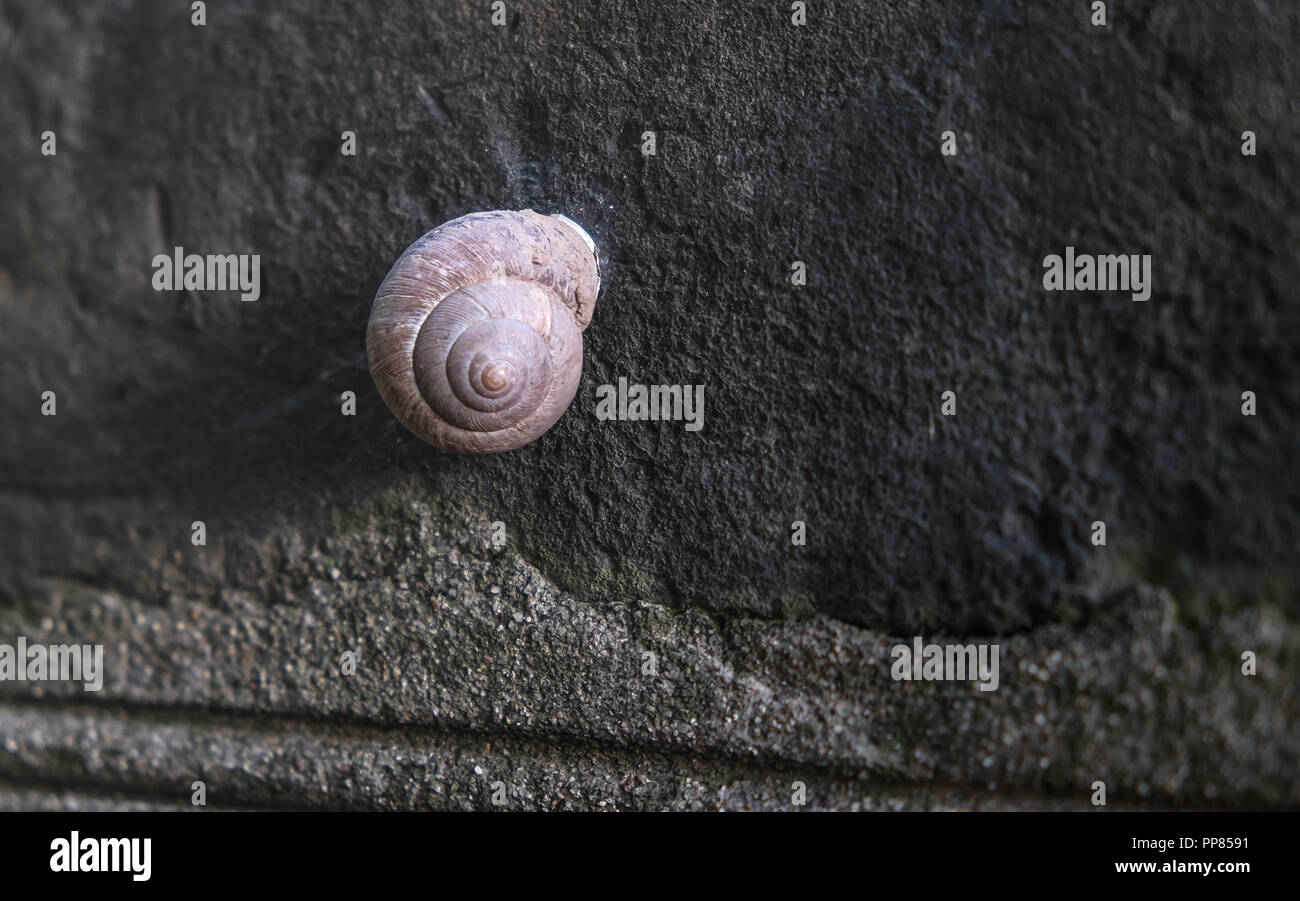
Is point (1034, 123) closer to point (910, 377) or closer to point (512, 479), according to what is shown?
point (910, 377)

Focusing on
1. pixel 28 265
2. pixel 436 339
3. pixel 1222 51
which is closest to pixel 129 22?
pixel 28 265

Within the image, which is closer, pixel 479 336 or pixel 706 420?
pixel 479 336

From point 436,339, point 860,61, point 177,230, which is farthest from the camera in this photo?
point 177,230
